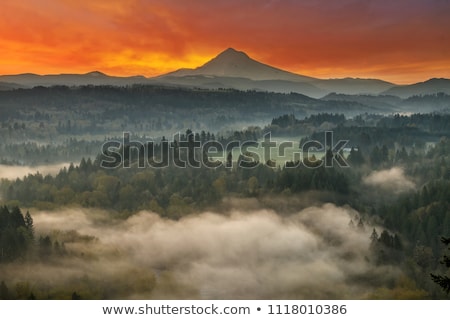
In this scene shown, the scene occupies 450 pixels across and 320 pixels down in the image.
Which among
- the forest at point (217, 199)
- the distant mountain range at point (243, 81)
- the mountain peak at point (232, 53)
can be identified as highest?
the mountain peak at point (232, 53)

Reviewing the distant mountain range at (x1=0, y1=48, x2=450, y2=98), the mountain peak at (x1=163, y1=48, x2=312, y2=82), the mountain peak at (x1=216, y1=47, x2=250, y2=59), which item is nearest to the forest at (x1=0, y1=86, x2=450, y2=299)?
the distant mountain range at (x1=0, y1=48, x2=450, y2=98)

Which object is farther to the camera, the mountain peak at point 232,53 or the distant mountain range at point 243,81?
the distant mountain range at point 243,81

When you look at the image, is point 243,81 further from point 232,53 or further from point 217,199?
point 217,199

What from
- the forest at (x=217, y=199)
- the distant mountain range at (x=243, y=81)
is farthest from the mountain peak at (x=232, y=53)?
the forest at (x=217, y=199)

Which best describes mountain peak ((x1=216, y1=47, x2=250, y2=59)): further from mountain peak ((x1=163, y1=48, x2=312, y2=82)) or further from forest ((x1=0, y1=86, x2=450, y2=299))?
forest ((x1=0, y1=86, x2=450, y2=299))

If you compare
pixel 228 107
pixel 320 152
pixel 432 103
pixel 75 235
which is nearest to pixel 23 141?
pixel 75 235

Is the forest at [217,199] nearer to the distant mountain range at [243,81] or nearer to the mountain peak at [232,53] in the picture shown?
the distant mountain range at [243,81]

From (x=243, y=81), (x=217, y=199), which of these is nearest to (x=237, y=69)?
(x=243, y=81)
